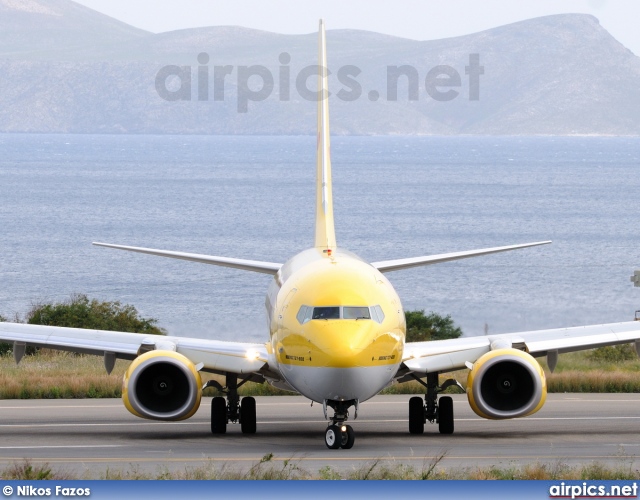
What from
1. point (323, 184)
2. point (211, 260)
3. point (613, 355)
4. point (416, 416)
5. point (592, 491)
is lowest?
point (592, 491)

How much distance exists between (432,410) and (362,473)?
7.54 meters

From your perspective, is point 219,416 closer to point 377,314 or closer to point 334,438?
point 334,438

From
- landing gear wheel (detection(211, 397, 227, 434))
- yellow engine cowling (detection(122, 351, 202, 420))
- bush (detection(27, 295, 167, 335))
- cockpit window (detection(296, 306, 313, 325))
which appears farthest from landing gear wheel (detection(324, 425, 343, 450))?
bush (detection(27, 295, 167, 335))

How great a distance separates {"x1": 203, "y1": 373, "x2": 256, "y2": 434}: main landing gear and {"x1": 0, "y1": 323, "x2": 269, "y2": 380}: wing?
73cm

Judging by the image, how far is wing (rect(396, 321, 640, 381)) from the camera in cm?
2714

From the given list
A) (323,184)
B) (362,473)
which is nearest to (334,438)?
(362,473)

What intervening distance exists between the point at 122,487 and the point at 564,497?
553cm

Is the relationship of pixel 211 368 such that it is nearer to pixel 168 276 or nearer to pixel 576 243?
Result: pixel 168 276

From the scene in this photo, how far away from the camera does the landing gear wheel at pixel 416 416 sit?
2812cm

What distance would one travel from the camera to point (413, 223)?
545ft

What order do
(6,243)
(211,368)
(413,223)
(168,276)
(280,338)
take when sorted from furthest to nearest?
(413,223) < (6,243) < (168,276) < (211,368) < (280,338)

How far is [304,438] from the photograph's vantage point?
90.2ft

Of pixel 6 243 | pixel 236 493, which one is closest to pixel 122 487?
pixel 236 493

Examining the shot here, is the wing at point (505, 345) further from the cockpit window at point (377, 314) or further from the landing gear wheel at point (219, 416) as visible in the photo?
the landing gear wheel at point (219, 416)
